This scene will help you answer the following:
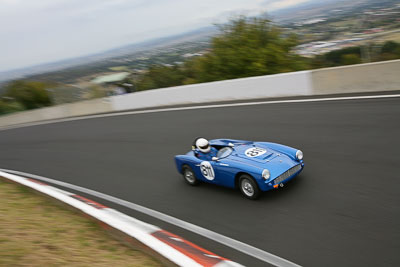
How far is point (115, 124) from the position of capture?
14844 mm

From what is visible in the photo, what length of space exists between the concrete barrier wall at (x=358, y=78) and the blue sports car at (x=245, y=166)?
232 inches

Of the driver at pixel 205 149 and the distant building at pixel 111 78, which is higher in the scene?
the distant building at pixel 111 78

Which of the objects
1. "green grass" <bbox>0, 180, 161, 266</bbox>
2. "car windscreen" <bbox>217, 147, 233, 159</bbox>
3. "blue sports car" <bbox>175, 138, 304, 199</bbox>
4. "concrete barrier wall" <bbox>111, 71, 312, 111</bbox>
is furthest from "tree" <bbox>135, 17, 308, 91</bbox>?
"green grass" <bbox>0, 180, 161, 266</bbox>

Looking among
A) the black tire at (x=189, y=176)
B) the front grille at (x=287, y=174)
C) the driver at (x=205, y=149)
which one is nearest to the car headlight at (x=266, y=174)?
the front grille at (x=287, y=174)

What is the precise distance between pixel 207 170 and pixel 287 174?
1539mm

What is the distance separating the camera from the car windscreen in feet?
21.6

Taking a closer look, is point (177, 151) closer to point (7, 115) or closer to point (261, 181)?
point (261, 181)

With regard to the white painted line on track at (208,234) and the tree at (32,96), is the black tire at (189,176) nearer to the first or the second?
the white painted line on track at (208,234)

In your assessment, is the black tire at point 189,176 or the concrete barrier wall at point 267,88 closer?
the black tire at point 189,176

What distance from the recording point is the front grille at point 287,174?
573 cm

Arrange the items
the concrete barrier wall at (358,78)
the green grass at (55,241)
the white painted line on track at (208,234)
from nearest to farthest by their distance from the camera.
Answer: the green grass at (55,241) < the white painted line on track at (208,234) < the concrete barrier wall at (358,78)

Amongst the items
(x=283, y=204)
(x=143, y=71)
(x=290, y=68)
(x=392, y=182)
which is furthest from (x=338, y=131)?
(x=143, y=71)

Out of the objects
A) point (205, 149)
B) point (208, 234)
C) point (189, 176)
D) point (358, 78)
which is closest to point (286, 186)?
point (205, 149)

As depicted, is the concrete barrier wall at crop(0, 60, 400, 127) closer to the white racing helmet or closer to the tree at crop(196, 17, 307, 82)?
the tree at crop(196, 17, 307, 82)
